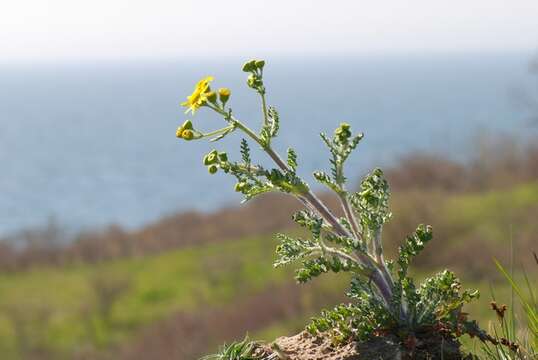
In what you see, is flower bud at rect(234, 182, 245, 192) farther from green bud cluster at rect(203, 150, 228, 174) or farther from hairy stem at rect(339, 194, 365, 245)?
hairy stem at rect(339, 194, 365, 245)

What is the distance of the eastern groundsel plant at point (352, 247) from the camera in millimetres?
2541

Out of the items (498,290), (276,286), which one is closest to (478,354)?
(498,290)

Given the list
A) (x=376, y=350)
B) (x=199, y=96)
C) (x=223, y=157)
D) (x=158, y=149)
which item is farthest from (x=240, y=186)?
(x=158, y=149)

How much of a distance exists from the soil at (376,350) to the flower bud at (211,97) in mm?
910

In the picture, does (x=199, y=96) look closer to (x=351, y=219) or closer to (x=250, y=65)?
(x=250, y=65)

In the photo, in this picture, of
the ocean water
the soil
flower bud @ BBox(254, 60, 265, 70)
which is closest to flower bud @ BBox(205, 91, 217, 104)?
flower bud @ BBox(254, 60, 265, 70)

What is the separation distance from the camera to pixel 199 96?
2.56 meters

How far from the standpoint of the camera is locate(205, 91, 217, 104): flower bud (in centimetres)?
247

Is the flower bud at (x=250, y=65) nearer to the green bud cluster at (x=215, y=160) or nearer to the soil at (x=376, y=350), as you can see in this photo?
the green bud cluster at (x=215, y=160)

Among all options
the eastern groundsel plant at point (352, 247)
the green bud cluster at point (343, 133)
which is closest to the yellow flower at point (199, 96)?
the eastern groundsel plant at point (352, 247)

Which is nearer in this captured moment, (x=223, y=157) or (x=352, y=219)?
(x=223, y=157)

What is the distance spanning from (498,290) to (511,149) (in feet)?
114

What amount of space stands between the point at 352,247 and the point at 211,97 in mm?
735

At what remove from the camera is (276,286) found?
39188 millimetres
